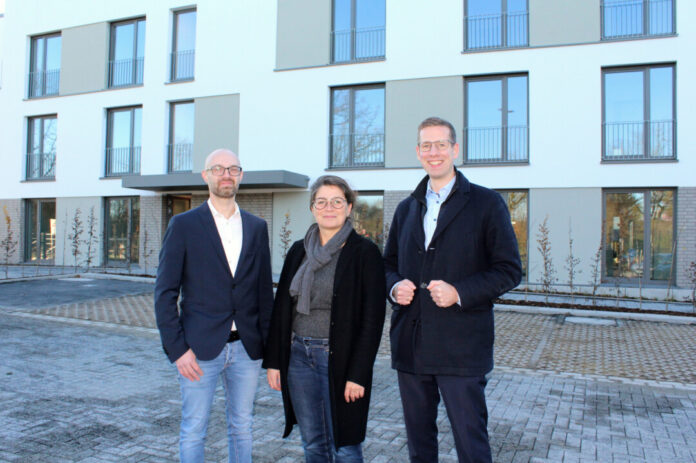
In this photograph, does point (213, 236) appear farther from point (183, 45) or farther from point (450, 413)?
point (183, 45)

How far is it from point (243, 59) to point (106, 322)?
10549mm

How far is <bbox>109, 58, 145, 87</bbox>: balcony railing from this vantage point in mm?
17844

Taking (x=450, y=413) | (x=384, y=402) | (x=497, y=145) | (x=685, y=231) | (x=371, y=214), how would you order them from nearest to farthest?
(x=450, y=413), (x=384, y=402), (x=685, y=231), (x=497, y=145), (x=371, y=214)

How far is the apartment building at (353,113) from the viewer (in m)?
12.9

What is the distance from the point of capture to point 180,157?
1711cm

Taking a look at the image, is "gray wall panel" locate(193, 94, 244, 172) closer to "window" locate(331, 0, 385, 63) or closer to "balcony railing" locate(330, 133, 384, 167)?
"balcony railing" locate(330, 133, 384, 167)

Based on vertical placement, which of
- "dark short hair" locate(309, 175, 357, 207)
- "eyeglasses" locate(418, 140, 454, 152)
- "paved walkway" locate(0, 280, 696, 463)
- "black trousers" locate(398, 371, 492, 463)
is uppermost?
"eyeglasses" locate(418, 140, 454, 152)

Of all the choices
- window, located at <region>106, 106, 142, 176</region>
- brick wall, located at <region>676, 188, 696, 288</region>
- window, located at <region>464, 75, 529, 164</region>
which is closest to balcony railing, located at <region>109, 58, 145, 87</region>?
window, located at <region>106, 106, 142, 176</region>

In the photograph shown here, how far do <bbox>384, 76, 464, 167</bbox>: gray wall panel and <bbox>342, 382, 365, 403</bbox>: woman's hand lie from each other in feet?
40.1

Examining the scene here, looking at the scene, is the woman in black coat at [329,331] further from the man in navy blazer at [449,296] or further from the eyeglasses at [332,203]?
the man in navy blazer at [449,296]

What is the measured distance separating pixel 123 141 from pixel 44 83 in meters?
4.40

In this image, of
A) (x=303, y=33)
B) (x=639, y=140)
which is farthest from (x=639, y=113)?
(x=303, y=33)

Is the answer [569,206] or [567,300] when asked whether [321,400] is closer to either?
[567,300]

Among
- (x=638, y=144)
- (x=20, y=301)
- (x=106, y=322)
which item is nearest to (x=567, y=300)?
(x=638, y=144)
